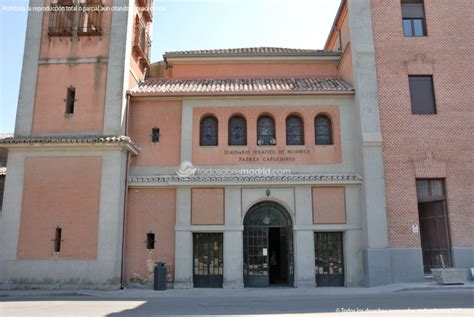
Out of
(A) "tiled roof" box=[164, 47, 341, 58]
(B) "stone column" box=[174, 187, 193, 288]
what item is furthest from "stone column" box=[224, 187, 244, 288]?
(A) "tiled roof" box=[164, 47, 341, 58]

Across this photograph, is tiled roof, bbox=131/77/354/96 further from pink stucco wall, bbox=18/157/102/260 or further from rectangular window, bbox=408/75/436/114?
pink stucco wall, bbox=18/157/102/260

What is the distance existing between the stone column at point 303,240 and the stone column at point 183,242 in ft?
14.3

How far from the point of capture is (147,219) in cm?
1709

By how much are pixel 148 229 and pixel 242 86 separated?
759 cm

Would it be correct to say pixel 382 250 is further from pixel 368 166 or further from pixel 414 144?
pixel 414 144

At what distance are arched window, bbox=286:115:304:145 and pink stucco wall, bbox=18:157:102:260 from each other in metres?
8.10

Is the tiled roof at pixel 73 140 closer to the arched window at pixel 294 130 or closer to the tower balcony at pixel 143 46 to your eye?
the tower balcony at pixel 143 46

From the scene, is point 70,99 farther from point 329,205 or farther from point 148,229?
point 329,205

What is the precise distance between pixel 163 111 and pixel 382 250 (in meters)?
10.9

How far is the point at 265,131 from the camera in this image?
58.9ft

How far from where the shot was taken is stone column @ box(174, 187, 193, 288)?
1636 cm

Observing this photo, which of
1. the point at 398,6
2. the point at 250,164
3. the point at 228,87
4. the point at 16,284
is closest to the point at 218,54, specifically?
the point at 228,87

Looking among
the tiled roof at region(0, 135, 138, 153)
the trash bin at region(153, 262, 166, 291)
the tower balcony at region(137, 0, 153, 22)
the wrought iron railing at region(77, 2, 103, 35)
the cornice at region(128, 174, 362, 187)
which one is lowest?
the trash bin at region(153, 262, 166, 291)

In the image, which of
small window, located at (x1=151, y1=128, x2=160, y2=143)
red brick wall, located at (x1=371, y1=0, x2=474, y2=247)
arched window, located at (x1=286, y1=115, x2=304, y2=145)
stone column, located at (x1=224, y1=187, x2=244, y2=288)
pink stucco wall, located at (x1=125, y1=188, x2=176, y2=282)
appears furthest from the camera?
small window, located at (x1=151, y1=128, x2=160, y2=143)
